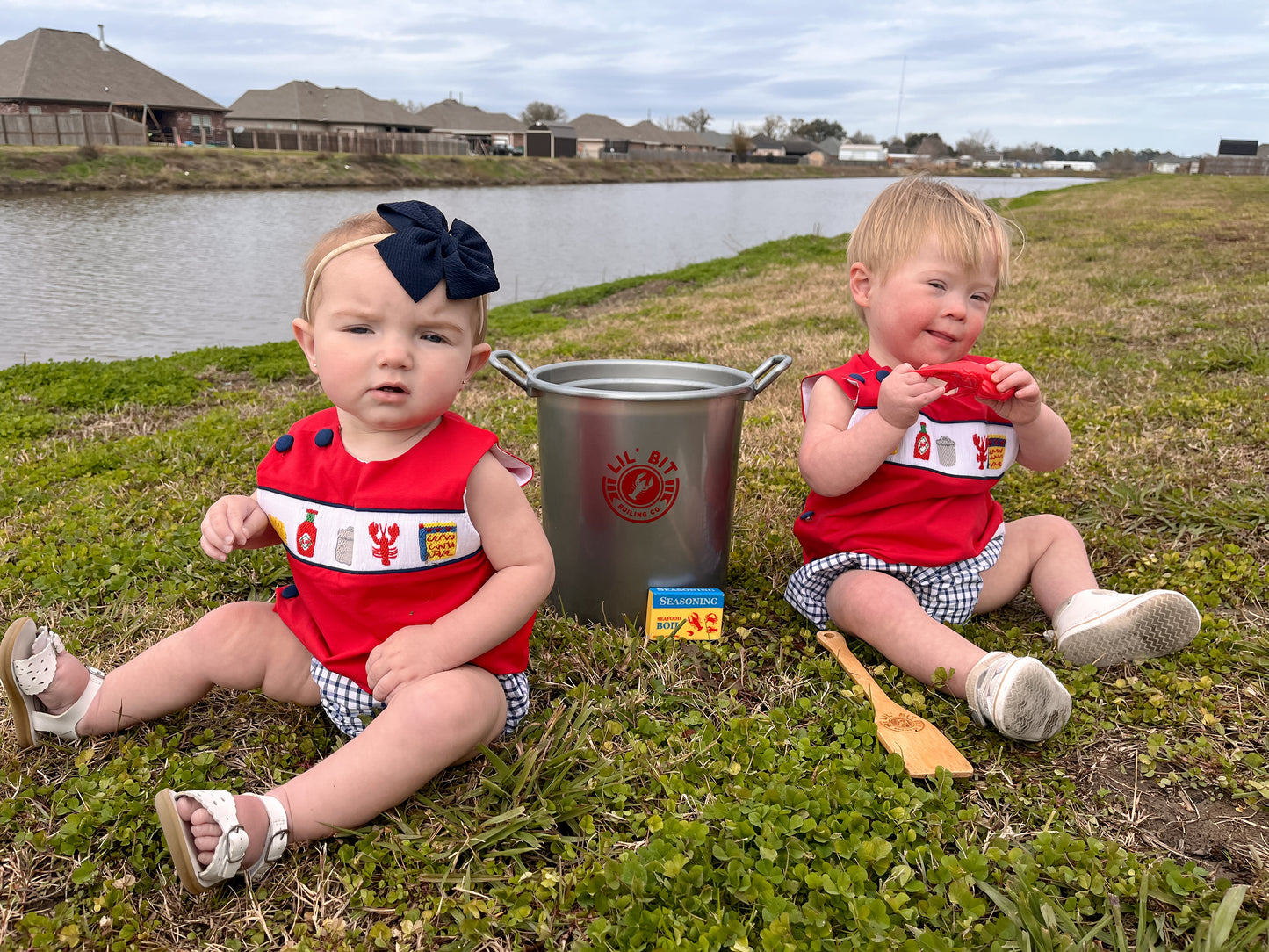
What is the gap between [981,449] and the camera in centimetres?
235

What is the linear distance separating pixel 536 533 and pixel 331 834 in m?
0.71

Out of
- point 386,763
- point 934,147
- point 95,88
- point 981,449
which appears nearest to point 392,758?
point 386,763

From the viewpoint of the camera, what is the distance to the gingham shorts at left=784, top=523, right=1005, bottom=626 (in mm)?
2365

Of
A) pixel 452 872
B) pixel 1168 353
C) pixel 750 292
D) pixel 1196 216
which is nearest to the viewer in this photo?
pixel 452 872

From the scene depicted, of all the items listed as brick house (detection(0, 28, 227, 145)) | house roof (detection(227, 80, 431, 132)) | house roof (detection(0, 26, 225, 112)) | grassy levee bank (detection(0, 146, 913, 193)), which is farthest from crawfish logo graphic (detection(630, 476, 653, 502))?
house roof (detection(227, 80, 431, 132))

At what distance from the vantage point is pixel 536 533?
1.87 metres

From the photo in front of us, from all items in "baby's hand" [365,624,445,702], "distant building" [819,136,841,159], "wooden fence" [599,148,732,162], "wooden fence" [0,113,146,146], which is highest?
"distant building" [819,136,841,159]

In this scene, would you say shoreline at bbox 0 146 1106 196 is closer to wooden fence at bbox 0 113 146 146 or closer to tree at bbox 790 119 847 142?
wooden fence at bbox 0 113 146 146

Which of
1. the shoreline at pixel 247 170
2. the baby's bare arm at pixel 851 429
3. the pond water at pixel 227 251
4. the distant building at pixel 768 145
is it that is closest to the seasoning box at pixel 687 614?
the baby's bare arm at pixel 851 429

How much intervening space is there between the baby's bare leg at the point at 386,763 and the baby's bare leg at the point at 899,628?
1.05m

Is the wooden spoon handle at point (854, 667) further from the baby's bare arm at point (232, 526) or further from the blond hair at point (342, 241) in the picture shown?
the baby's bare arm at point (232, 526)

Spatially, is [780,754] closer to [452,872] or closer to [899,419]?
[452,872]

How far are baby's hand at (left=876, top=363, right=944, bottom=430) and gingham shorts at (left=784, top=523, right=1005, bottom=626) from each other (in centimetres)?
43

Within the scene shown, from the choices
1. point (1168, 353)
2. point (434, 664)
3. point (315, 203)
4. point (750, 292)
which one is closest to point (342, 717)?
point (434, 664)
